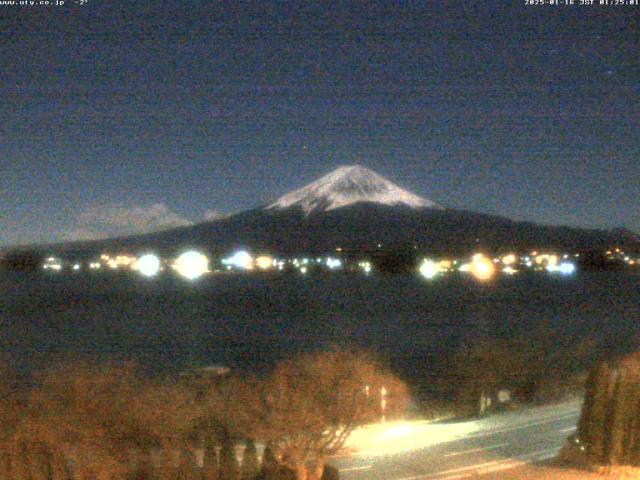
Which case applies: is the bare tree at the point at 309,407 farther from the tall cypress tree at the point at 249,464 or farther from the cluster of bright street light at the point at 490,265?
the cluster of bright street light at the point at 490,265

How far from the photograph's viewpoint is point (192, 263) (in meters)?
69.6

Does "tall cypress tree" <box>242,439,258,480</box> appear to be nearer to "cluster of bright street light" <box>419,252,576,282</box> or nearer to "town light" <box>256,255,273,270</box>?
"cluster of bright street light" <box>419,252,576,282</box>

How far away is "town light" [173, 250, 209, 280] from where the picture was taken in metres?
69.6

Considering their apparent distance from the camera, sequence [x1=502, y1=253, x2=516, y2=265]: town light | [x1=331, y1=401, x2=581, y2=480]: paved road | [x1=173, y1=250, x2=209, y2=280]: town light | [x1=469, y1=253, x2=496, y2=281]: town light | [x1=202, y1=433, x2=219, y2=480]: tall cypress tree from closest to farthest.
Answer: [x1=202, y1=433, x2=219, y2=480]: tall cypress tree < [x1=331, y1=401, x2=581, y2=480]: paved road < [x1=502, y1=253, x2=516, y2=265]: town light < [x1=469, y1=253, x2=496, y2=281]: town light < [x1=173, y1=250, x2=209, y2=280]: town light

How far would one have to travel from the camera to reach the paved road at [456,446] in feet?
26.6

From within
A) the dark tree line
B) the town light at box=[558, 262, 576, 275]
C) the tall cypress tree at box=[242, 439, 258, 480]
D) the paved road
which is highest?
the town light at box=[558, 262, 576, 275]

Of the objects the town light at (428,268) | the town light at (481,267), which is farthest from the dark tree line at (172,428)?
the town light at (481,267)

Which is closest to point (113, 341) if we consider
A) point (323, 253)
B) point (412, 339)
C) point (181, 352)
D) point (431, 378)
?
point (181, 352)

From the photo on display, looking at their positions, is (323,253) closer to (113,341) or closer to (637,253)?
(637,253)

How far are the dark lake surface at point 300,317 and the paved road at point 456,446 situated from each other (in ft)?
20.5

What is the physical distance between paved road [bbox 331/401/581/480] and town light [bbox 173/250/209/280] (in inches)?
2321

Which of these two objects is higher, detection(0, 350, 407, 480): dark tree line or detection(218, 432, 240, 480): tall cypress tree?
detection(0, 350, 407, 480): dark tree line

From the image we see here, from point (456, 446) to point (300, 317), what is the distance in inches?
1124

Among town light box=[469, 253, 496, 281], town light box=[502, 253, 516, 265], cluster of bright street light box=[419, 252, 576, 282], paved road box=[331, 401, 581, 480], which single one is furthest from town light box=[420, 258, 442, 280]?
paved road box=[331, 401, 581, 480]
